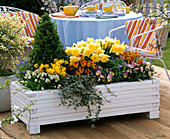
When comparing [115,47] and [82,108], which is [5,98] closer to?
[82,108]

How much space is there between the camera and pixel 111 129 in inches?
104

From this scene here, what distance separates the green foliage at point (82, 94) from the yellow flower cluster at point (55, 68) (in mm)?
70

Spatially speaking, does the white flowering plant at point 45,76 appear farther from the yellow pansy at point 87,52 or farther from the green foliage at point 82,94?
the yellow pansy at point 87,52

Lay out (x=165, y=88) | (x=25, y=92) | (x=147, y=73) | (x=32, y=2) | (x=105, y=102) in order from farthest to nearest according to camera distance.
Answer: (x=32, y=2), (x=165, y=88), (x=147, y=73), (x=105, y=102), (x=25, y=92)

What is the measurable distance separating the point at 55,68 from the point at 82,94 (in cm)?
34

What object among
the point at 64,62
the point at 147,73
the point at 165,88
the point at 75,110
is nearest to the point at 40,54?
the point at 64,62

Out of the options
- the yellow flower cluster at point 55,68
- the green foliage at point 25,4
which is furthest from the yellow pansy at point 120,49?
the green foliage at point 25,4

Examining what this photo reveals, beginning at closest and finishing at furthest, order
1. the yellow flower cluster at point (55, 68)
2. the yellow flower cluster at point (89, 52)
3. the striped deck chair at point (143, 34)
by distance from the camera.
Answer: the yellow flower cluster at point (55, 68) → the yellow flower cluster at point (89, 52) → the striped deck chair at point (143, 34)

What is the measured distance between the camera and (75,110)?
2590 millimetres

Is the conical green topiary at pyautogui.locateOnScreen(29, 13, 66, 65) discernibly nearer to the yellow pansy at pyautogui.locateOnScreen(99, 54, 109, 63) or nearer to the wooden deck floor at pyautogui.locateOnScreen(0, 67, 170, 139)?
the yellow pansy at pyautogui.locateOnScreen(99, 54, 109, 63)

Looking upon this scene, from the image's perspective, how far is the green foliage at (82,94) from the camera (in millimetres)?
2465

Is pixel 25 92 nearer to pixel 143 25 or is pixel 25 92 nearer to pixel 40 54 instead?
pixel 40 54

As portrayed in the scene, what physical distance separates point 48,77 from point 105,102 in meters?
0.56

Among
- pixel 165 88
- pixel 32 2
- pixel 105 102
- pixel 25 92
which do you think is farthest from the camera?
pixel 32 2
